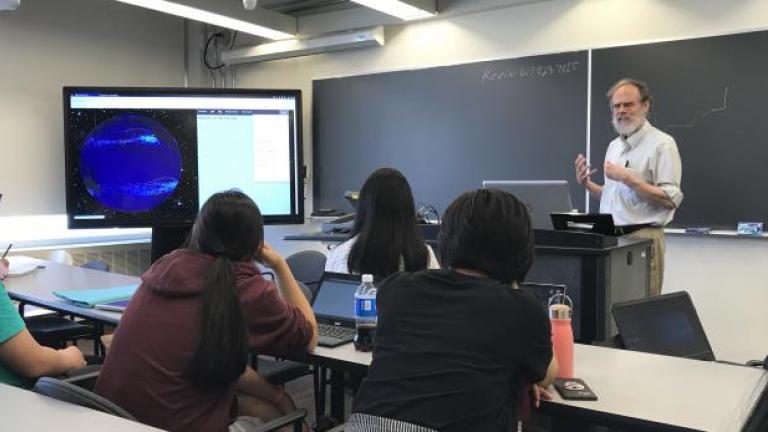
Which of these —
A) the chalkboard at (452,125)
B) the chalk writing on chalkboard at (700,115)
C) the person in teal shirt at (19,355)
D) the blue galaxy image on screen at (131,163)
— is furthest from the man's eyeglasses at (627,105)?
the person in teal shirt at (19,355)

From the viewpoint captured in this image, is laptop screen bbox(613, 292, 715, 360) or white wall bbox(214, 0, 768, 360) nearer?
laptop screen bbox(613, 292, 715, 360)

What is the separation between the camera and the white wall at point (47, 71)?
17.5ft

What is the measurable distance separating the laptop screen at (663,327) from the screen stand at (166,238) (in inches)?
92.9

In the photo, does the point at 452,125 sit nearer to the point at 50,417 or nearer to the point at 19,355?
the point at 19,355

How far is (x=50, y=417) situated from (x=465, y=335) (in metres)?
0.92

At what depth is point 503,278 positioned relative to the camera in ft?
4.75

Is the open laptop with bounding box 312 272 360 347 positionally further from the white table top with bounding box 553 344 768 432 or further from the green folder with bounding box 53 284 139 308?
the green folder with bounding box 53 284 139 308

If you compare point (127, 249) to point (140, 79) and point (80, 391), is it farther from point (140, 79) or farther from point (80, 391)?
point (80, 391)

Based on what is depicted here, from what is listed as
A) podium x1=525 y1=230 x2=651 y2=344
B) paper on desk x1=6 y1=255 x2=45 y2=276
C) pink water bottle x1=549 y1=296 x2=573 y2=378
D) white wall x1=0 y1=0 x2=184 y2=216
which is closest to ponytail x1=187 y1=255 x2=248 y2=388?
pink water bottle x1=549 y1=296 x2=573 y2=378

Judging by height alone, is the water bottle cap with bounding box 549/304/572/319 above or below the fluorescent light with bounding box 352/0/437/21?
below

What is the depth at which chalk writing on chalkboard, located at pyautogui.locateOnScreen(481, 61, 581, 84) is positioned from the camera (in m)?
4.62

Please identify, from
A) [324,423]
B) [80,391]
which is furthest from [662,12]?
[80,391]

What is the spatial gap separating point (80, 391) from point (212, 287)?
378mm

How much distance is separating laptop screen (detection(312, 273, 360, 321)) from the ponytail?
24.6 inches
